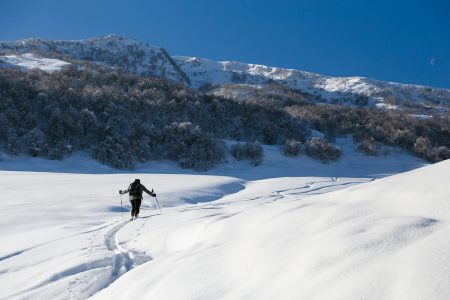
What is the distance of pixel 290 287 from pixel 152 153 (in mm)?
27216

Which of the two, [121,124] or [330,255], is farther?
[121,124]

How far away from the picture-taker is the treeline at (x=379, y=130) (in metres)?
38.2

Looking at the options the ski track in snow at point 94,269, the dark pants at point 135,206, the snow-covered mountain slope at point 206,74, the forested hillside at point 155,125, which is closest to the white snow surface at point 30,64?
the forested hillside at point 155,125

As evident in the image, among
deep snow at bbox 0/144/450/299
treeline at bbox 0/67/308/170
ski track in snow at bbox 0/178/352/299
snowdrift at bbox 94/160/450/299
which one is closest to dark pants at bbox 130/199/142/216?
deep snow at bbox 0/144/450/299

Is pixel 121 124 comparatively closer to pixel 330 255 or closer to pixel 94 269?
pixel 94 269

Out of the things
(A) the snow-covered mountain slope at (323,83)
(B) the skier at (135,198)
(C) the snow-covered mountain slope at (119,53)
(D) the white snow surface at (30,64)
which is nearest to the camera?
(B) the skier at (135,198)

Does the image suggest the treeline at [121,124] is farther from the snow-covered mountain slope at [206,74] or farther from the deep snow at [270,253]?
the snow-covered mountain slope at [206,74]

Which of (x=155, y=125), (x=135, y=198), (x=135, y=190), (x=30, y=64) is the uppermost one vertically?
(x=30, y=64)

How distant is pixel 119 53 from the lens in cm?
10950

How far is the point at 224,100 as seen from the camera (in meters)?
44.6

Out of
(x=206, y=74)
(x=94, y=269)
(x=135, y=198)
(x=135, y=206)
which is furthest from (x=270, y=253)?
(x=206, y=74)

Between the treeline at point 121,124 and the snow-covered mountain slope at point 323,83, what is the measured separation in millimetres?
64552

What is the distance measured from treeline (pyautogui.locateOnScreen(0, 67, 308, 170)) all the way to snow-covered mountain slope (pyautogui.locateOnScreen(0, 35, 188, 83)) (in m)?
59.1

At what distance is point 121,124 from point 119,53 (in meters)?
86.0
